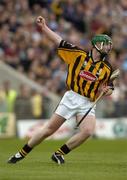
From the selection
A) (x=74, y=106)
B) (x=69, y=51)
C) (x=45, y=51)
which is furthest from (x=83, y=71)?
(x=45, y=51)

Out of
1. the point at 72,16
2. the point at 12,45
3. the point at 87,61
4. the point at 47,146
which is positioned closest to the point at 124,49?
the point at 72,16

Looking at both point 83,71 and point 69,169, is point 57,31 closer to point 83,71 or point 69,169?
point 83,71

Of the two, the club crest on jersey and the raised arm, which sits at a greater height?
the raised arm

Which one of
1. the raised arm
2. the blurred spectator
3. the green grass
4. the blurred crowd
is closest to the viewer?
the green grass

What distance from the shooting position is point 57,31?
26.6 m

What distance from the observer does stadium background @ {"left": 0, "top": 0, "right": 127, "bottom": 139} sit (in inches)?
927

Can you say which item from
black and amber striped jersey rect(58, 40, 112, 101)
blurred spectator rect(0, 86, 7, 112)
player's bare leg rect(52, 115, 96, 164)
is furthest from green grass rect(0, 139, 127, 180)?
blurred spectator rect(0, 86, 7, 112)

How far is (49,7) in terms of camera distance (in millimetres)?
27547

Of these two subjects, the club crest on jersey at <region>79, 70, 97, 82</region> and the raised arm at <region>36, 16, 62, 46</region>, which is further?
the club crest on jersey at <region>79, 70, 97, 82</region>

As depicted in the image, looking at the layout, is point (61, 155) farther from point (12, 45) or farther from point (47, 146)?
point (12, 45)

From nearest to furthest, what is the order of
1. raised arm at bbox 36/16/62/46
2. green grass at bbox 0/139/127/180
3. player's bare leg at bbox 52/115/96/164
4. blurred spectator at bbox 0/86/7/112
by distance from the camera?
1. green grass at bbox 0/139/127/180
2. player's bare leg at bbox 52/115/96/164
3. raised arm at bbox 36/16/62/46
4. blurred spectator at bbox 0/86/7/112

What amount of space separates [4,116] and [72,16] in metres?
5.92

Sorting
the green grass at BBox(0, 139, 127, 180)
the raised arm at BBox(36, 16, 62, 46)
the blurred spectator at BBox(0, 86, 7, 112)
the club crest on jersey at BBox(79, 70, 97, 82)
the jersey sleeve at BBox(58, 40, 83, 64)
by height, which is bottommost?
the green grass at BBox(0, 139, 127, 180)

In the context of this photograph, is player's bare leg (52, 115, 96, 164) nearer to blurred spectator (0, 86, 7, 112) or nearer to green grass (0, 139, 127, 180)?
green grass (0, 139, 127, 180)
